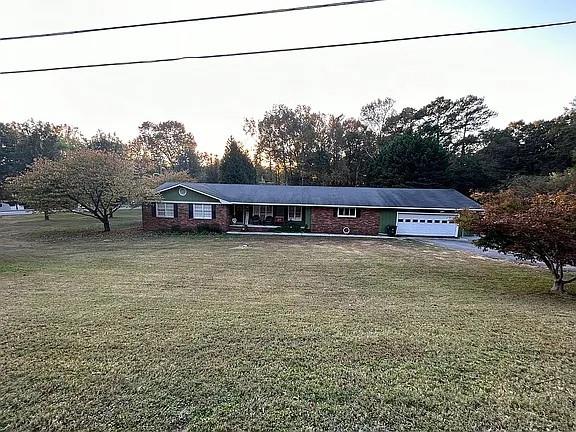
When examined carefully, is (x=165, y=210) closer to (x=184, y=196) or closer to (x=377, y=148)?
(x=184, y=196)

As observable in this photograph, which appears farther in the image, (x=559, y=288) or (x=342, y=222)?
(x=342, y=222)

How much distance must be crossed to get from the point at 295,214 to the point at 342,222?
317cm

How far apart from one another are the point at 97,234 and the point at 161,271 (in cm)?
1165

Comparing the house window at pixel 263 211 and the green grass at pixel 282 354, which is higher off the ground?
the house window at pixel 263 211

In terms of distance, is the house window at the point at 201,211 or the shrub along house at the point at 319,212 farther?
the house window at the point at 201,211

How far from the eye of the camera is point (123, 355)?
12.3 ft

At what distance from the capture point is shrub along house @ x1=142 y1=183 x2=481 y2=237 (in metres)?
20.0

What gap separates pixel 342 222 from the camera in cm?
2070

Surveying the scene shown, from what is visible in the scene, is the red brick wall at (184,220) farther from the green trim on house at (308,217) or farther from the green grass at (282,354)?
the green grass at (282,354)

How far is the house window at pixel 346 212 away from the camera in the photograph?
67.7ft

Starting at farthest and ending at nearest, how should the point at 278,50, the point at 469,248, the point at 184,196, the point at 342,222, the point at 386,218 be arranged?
the point at 342,222 → the point at 386,218 → the point at 184,196 → the point at 469,248 → the point at 278,50

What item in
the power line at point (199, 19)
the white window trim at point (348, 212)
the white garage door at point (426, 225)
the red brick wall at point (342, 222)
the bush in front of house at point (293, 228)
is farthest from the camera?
the bush in front of house at point (293, 228)

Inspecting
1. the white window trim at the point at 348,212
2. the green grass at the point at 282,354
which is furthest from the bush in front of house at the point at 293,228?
the green grass at the point at 282,354

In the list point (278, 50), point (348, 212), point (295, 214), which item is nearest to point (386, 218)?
point (348, 212)
